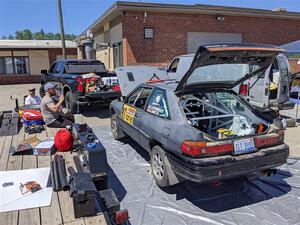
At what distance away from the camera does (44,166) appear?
3.32 meters

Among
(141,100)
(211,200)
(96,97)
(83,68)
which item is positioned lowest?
(211,200)

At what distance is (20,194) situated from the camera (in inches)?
104

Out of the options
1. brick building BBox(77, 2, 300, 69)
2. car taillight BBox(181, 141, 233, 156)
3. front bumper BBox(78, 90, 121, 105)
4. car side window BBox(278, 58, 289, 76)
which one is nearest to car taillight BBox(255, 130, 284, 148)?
car taillight BBox(181, 141, 233, 156)

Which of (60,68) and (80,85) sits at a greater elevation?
(60,68)

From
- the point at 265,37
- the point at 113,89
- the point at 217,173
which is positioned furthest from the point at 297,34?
the point at 217,173

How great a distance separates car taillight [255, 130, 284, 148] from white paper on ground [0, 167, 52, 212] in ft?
8.43

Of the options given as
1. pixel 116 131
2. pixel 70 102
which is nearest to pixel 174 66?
pixel 70 102

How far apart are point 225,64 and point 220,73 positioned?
0.31 meters

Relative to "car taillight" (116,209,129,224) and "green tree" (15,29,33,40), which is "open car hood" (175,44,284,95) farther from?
"green tree" (15,29,33,40)

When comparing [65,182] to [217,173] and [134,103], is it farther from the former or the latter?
[134,103]

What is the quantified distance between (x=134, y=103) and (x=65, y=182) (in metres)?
2.47

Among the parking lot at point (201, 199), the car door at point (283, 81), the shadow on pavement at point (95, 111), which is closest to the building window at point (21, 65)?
the shadow on pavement at point (95, 111)

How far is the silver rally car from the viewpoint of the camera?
3.16 metres

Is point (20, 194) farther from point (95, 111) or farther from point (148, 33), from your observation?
point (148, 33)
